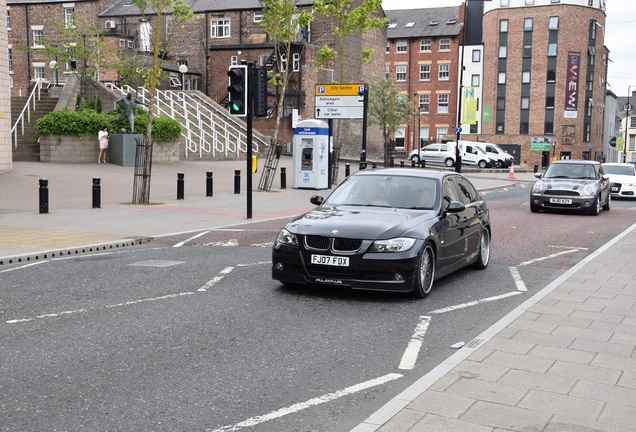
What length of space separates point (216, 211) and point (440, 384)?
14.4m

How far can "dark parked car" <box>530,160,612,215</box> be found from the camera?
20219 mm

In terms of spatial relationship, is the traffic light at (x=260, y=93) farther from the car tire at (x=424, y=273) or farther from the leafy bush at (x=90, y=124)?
the leafy bush at (x=90, y=124)

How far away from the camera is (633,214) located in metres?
21.7

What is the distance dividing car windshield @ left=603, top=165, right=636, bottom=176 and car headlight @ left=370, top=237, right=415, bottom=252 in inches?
959

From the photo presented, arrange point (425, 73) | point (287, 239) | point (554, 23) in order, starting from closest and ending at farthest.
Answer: point (287, 239) → point (554, 23) → point (425, 73)

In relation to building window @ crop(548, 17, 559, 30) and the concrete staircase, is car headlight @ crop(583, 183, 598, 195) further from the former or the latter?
building window @ crop(548, 17, 559, 30)

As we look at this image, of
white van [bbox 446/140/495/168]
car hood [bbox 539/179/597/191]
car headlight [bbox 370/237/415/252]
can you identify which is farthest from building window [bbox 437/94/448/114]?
car headlight [bbox 370/237/415/252]

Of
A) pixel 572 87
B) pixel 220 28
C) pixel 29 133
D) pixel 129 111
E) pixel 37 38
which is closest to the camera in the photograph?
pixel 129 111

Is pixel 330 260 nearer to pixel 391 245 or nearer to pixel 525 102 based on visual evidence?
pixel 391 245

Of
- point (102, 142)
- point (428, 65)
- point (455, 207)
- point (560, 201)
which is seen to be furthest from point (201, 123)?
point (428, 65)

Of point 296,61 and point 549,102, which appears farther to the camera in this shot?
point 549,102

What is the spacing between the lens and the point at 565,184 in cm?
2055

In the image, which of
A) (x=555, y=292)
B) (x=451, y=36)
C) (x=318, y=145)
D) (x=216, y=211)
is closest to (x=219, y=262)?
(x=555, y=292)

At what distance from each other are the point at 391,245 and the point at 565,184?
13917mm
